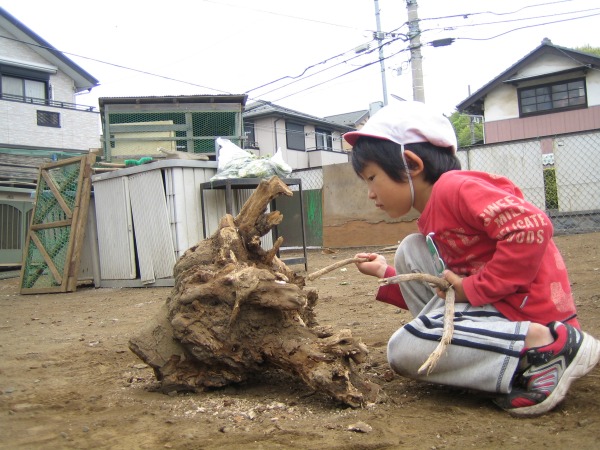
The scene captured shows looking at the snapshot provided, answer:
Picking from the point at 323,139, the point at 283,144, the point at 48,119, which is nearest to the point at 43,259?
the point at 48,119

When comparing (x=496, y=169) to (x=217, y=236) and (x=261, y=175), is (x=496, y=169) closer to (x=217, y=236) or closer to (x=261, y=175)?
(x=261, y=175)

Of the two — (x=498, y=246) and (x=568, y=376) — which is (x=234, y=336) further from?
(x=568, y=376)

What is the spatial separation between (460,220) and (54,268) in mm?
7314

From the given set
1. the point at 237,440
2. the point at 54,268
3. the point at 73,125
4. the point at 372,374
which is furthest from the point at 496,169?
the point at 73,125

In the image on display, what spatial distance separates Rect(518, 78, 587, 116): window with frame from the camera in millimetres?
17750

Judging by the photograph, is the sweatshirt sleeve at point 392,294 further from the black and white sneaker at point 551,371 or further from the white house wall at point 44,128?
the white house wall at point 44,128

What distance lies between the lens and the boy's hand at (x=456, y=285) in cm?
207

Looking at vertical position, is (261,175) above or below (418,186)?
above

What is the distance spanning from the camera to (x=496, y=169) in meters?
11.0

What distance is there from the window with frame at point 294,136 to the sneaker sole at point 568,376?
27.2 meters

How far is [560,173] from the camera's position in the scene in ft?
34.3

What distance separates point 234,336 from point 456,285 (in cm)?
98

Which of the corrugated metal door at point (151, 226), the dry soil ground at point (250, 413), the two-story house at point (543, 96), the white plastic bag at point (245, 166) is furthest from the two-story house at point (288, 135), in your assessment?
the dry soil ground at point (250, 413)

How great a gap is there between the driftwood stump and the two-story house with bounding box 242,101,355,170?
24.4 metres
